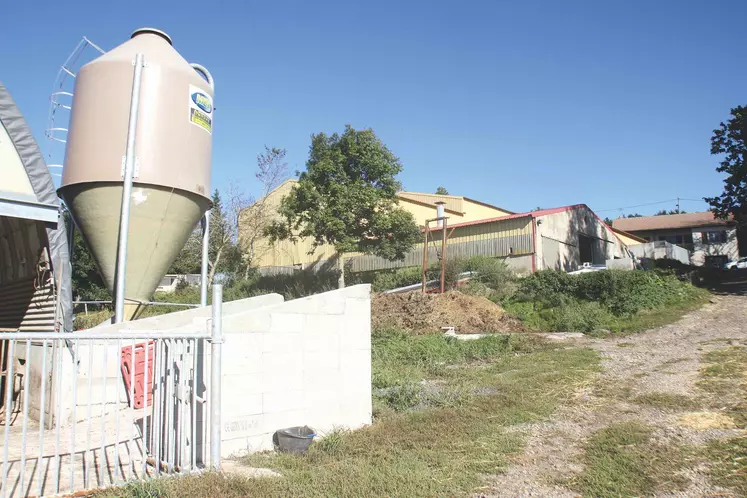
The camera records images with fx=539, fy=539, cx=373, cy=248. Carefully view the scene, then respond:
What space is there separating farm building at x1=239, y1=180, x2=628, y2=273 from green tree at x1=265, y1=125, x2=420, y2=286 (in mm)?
2281

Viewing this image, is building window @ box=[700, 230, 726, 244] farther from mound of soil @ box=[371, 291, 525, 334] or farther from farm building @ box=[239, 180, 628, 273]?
mound of soil @ box=[371, 291, 525, 334]

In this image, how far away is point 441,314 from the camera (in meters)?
16.1

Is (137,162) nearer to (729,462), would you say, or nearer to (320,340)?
(320,340)

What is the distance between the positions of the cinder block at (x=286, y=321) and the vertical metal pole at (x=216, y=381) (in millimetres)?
1010

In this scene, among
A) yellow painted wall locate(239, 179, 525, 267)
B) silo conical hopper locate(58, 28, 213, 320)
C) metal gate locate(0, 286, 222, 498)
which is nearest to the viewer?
metal gate locate(0, 286, 222, 498)

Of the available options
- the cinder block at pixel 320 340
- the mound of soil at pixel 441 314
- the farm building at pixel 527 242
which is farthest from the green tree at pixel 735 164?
the cinder block at pixel 320 340

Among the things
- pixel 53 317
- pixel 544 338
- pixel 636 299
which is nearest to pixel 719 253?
pixel 636 299

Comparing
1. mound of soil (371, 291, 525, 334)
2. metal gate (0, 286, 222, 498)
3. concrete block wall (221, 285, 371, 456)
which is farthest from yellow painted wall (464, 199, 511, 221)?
metal gate (0, 286, 222, 498)

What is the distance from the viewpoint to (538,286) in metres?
17.8

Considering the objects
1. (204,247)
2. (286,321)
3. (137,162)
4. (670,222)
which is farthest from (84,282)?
(670,222)

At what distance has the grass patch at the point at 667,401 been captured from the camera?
695 centimetres

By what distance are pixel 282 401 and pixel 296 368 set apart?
1.30 ft

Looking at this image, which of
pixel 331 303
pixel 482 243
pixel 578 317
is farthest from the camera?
pixel 482 243

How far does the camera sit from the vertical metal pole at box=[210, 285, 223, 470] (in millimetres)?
4980
